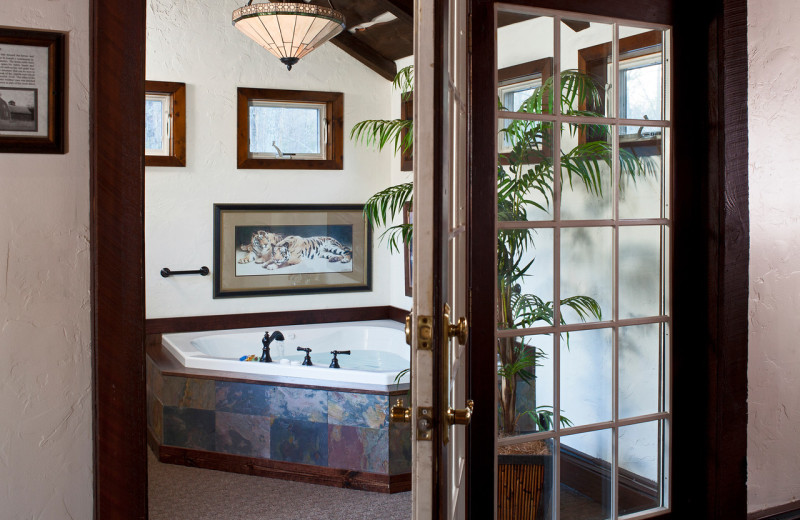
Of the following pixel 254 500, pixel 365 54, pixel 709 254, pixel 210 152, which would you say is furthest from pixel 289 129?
pixel 709 254

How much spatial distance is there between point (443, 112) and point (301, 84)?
3569 millimetres

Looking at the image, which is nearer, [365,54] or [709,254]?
[709,254]

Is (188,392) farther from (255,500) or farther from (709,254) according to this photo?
(709,254)

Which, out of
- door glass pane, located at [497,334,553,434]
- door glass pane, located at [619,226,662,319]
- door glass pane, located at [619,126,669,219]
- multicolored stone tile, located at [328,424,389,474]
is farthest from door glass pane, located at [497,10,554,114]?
multicolored stone tile, located at [328,424,389,474]

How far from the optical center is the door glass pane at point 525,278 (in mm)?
2320

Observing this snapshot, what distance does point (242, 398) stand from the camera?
3586 mm

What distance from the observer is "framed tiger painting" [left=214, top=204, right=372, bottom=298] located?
4.76 metres

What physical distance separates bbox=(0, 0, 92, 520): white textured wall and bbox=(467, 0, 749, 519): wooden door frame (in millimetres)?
1570

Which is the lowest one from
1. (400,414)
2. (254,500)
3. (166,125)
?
(254,500)

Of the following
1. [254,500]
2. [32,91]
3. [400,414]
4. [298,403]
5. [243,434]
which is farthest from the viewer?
[243,434]

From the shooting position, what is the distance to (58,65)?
1646mm

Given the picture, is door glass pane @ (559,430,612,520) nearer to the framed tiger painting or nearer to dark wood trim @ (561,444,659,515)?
dark wood trim @ (561,444,659,515)

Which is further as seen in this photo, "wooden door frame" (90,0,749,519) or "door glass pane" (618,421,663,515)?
"door glass pane" (618,421,663,515)

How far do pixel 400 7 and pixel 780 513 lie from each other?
10.0 feet
